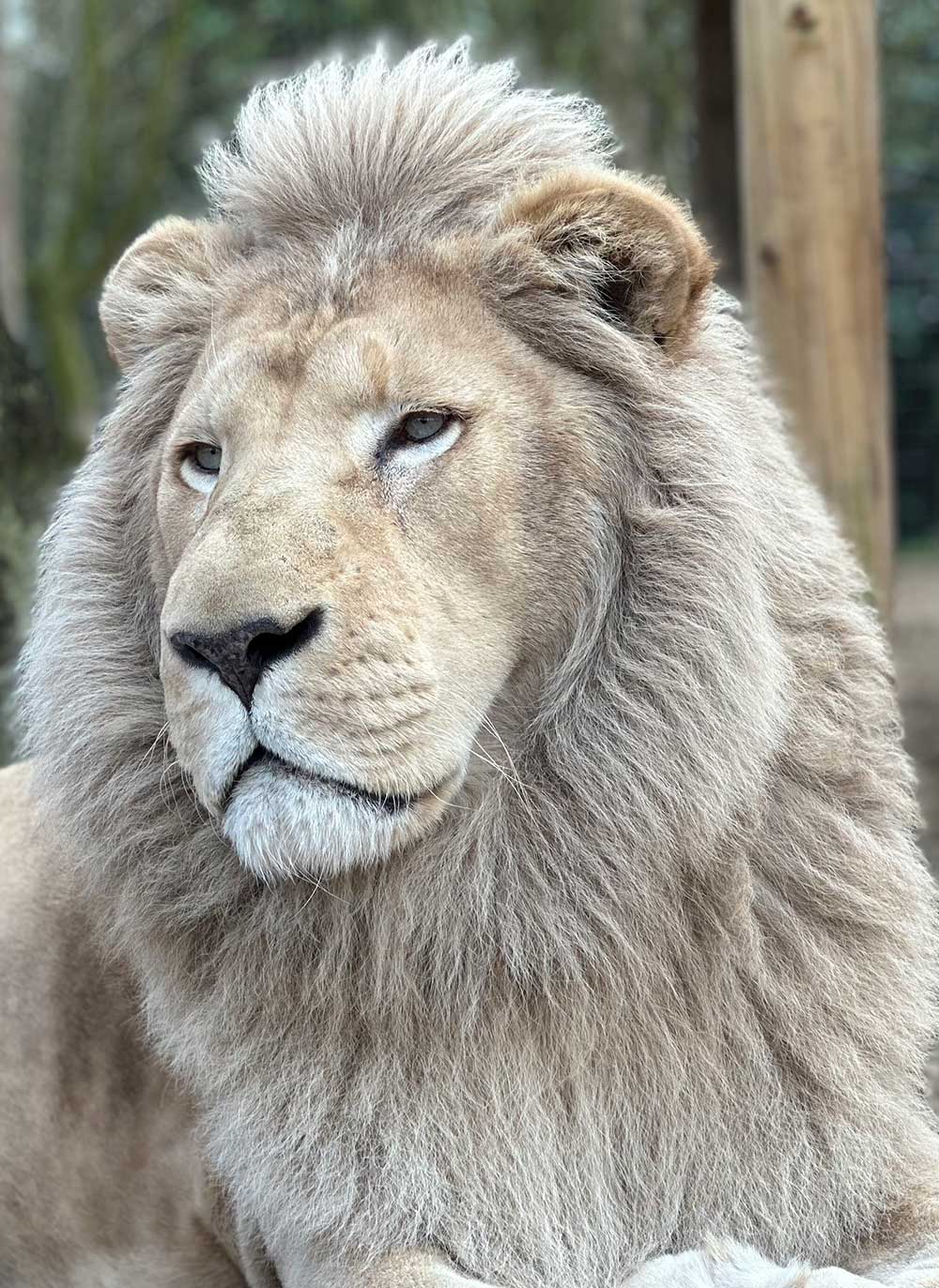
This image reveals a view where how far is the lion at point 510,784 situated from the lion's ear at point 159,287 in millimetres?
21

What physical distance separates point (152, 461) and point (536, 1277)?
1.41m

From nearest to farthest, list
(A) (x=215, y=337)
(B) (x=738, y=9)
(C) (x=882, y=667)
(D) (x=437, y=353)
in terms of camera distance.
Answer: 1. (D) (x=437, y=353)
2. (A) (x=215, y=337)
3. (C) (x=882, y=667)
4. (B) (x=738, y=9)

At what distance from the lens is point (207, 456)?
2748 mm

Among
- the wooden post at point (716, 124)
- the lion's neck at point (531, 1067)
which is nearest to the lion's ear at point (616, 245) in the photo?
the lion's neck at point (531, 1067)

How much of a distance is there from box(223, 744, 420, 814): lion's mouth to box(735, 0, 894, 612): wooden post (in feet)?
9.17

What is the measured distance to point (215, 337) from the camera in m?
2.82

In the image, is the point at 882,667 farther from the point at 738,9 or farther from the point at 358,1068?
the point at 738,9

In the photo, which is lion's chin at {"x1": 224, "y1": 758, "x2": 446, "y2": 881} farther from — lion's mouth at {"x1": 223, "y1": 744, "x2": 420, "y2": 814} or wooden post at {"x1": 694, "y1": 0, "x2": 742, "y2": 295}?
wooden post at {"x1": 694, "y1": 0, "x2": 742, "y2": 295}

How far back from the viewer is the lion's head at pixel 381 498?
2355 millimetres

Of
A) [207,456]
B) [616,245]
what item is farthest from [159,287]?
[616,245]

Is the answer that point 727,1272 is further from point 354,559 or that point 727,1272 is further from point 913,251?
point 913,251

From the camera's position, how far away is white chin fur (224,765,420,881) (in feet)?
7.77

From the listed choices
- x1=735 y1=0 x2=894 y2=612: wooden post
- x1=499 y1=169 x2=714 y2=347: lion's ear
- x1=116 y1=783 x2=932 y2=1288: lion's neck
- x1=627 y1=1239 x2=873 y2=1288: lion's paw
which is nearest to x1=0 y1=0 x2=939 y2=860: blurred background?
x1=735 y1=0 x2=894 y2=612: wooden post

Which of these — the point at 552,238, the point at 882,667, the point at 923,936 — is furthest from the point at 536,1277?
the point at 552,238
